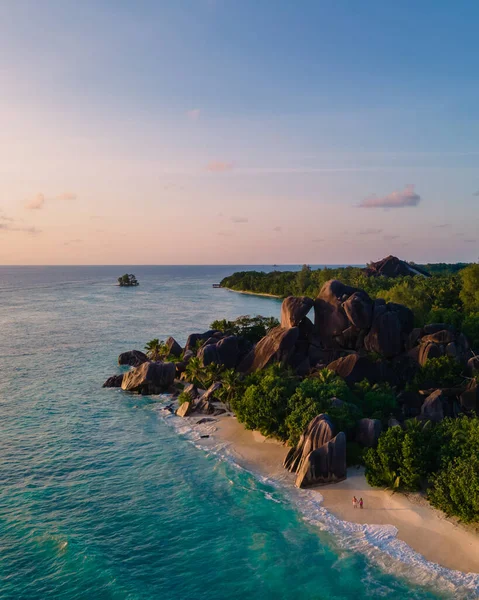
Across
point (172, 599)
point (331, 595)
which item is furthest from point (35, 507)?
point (331, 595)

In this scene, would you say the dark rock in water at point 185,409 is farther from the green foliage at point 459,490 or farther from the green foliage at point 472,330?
the green foliage at point 472,330

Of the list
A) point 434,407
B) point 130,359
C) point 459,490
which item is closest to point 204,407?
point 434,407

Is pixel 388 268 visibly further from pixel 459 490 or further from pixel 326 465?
pixel 459 490

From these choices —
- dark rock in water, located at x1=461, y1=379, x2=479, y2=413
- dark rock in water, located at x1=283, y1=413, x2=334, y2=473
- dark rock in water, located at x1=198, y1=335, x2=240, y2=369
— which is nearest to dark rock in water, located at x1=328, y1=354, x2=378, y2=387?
dark rock in water, located at x1=461, y1=379, x2=479, y2=413

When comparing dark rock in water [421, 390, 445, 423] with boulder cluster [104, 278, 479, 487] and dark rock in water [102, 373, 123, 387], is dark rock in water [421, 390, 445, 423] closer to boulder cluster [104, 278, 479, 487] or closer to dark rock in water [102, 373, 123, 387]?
boulder cluster [104, 278, 479, 487]

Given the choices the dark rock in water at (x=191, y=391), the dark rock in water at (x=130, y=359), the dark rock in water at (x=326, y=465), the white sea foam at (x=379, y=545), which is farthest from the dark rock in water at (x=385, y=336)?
the dark rock in water at (x=130, y=359)
